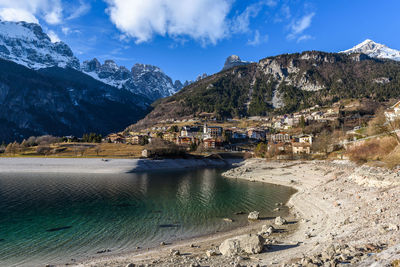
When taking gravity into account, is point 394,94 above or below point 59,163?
above

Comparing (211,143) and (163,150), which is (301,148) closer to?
(211,143)

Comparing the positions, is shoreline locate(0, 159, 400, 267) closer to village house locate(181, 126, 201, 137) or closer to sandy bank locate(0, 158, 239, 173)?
sandy bank locate(0, 158, 239, 173)

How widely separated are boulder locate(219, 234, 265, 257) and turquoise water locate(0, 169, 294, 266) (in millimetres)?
6176

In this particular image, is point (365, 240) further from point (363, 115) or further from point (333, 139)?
point (363, 115)

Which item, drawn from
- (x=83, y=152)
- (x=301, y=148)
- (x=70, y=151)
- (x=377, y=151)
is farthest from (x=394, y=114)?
(x=70, y=151)

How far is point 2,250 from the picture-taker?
16125 millimetres

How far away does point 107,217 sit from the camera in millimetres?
23844

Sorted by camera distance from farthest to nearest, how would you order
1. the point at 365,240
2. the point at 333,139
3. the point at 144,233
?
1. the point at 333,139
2. the point at 144,233
3. the point at 365,240

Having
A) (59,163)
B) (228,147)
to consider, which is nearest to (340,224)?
(59,163)

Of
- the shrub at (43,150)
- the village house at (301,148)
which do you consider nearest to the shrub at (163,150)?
the shrub at (43,150)

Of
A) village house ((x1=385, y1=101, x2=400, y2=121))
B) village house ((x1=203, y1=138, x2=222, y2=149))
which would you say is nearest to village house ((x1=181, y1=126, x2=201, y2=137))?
village house ((x1=203, y1=138, x2=222, y2=149))

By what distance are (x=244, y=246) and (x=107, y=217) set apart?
16457 millimetres

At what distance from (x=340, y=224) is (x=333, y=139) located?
72.8 meters

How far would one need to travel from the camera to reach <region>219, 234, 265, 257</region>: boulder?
41.5ft
